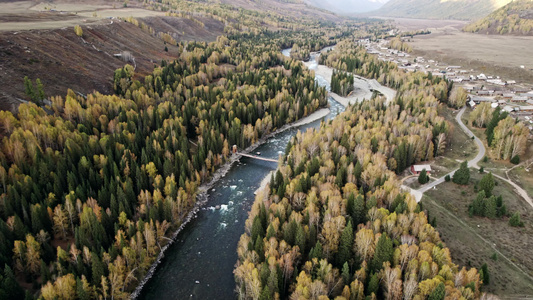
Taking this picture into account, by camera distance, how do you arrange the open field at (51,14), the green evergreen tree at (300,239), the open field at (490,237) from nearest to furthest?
1. the open field at (490,237)
2. the green evergreen tree at (300,239)
3. the open field at (51,14)

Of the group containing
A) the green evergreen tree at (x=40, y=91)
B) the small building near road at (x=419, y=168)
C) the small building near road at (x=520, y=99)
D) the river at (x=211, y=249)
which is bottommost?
the river at (x=211, y=249)

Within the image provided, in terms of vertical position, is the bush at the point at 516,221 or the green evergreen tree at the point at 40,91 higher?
the green evergreen tree at the point at 40,91

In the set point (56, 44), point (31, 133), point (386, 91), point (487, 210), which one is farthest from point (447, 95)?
point (56, 44)

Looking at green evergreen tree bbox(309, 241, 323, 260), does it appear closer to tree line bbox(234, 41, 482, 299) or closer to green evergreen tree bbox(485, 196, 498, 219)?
tree line bbox(234, 41, 482, 299)

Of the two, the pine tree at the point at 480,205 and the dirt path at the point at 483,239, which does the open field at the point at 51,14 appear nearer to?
the dirt path at the point at 483,239

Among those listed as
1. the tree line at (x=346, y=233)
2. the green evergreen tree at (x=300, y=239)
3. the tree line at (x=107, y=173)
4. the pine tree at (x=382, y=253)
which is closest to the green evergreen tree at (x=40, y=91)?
the tree line at (x=107, y=173)
